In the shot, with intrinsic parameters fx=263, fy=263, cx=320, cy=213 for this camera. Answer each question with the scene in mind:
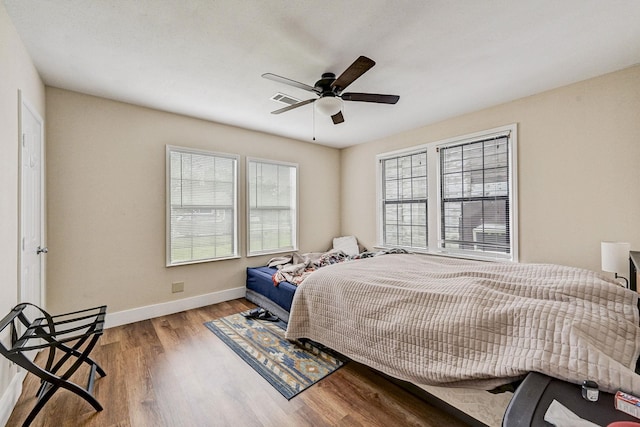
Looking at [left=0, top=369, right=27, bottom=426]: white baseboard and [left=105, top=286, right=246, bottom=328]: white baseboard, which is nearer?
[left=0, top=369, right=27, bottom=426]: white baseboard

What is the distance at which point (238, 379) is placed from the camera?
2023 mm

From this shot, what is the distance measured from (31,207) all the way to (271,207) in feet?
8.68

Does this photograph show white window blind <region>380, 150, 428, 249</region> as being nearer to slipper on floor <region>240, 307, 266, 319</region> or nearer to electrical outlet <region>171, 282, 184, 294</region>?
slipper on floor <region>240, 307, 266, 319</region>

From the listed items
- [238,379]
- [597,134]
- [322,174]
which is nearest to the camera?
[238,379]

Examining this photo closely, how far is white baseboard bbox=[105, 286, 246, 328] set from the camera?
297cm

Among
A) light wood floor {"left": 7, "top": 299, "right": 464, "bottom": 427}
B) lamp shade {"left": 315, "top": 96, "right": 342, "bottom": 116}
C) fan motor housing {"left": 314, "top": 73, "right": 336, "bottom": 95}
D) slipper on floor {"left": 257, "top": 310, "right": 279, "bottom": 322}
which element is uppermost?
fan motor housing {"left": 314, "top": 73, "right": 336, "bottom": 95}

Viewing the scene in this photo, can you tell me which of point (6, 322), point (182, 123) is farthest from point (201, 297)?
point (182, 123)

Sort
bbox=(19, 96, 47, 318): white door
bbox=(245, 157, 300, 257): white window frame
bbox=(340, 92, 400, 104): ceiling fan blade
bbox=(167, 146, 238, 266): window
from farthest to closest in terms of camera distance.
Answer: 1. bbox=(245, 157, 300, 257): white window frame
2. bbox=(167, 146, 238, 266): window
3. bbox=(340, 92, 400, 104): ceiling fan blade
4. bbox=(19, 96, 47, 318): white door

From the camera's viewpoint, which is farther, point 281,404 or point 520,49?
point 520,49

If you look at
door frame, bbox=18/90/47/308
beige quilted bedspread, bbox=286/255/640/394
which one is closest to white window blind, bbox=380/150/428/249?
beige quilted bedspread, bbox=286/255/640/394

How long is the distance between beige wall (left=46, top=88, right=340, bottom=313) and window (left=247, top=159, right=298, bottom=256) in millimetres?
555

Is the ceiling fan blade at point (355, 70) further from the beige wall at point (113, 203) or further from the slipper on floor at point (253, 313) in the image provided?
the slipper on floor at point (253, 313)

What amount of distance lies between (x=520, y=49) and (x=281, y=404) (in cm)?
323

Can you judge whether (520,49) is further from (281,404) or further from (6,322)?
(6,322)
